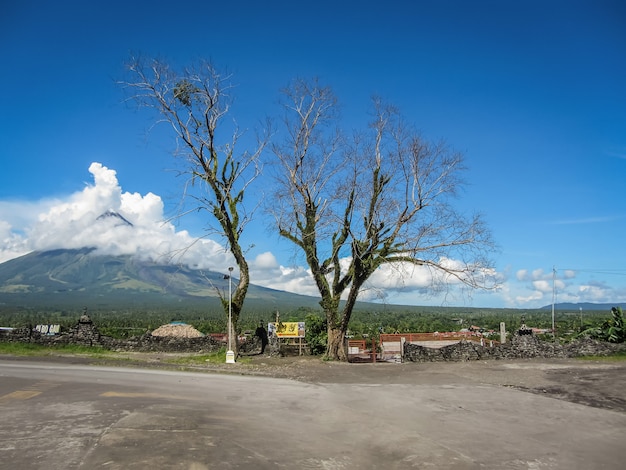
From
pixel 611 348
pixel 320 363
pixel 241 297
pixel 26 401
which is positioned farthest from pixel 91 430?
pixel 611 348

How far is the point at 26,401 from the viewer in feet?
37.7

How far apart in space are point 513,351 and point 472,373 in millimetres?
6207

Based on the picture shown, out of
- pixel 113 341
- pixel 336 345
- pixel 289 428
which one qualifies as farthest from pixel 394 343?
pixel 289 428

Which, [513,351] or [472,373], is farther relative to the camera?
[513,351]

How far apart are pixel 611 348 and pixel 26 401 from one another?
2347 centimetres

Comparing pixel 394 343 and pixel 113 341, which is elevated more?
pixel 113 341

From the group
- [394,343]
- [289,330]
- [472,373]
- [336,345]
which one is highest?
[289,330]

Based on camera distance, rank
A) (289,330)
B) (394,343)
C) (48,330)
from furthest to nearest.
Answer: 1. (394,343)
2. (48,330)
3. (289,330)

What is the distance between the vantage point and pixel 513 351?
80.1ft

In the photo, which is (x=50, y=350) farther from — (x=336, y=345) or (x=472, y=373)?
(x=472, y=373)

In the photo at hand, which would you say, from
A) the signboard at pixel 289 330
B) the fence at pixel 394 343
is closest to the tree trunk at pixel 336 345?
the signboard at pixel 289 330

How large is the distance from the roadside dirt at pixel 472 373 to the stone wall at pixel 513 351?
1323 mm

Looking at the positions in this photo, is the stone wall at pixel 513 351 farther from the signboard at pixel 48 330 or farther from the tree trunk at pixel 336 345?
the signboard at pixel 48 330

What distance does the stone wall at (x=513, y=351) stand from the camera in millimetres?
24109
